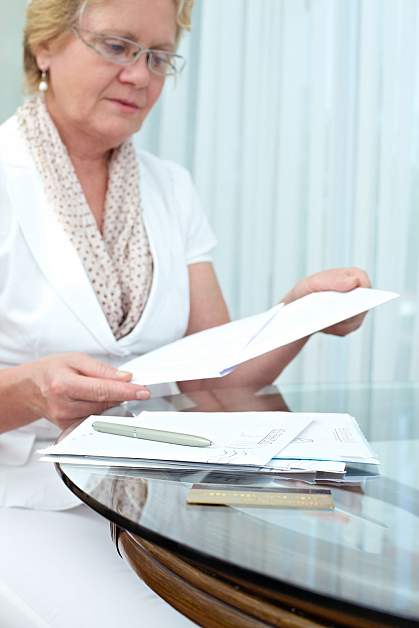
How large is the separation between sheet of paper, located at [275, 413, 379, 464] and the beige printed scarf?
58cm

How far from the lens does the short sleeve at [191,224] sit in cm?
181

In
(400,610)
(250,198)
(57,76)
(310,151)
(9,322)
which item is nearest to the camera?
(400,610)

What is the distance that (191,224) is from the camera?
183 centimetres

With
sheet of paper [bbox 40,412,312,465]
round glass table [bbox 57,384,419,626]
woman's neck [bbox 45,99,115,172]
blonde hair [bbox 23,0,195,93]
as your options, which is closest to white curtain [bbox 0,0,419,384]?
blonde hair [bbox 23,0,195,93]

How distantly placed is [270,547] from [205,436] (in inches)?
11.8

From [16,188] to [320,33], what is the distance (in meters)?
1.17

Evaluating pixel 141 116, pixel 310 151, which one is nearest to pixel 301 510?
pixel 141 116

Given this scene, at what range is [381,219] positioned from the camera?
2283 mm

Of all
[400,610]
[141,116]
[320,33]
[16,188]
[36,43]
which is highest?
[320,33]

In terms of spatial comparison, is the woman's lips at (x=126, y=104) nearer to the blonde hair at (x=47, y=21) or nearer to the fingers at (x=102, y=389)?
the blonde hair at (x=47, y=21)

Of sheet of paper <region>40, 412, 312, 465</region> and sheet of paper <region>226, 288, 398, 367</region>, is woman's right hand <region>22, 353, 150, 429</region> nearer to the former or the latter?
sheet of paper <region>40, 412, 312, 465</region>

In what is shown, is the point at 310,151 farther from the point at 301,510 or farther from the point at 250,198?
the point at 301,510

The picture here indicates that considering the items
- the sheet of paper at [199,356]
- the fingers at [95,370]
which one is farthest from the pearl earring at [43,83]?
the fingers at [95,370]

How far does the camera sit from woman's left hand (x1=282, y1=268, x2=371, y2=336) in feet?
4.81
